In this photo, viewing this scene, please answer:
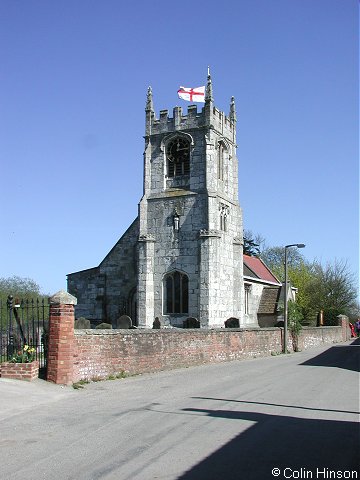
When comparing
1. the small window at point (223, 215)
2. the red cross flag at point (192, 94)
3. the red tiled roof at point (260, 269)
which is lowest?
the red tiled roof at point (260, 269)

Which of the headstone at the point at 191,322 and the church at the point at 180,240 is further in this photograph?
the church at the point at 180,240

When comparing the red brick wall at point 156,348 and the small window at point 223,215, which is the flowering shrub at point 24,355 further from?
Answer: the small window at point 223,215

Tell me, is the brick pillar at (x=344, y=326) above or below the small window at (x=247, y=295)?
below

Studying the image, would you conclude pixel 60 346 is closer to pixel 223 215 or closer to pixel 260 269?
pixel 223 215

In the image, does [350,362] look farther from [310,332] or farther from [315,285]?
[315,285]

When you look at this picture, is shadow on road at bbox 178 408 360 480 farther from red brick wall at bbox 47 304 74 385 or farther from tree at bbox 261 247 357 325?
tree at bbox 261 247 357 325

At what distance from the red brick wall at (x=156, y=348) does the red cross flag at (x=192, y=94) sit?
47.4 ft

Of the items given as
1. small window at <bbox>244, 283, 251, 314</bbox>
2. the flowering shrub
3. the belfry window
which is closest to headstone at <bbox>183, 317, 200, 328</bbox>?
the belfry window

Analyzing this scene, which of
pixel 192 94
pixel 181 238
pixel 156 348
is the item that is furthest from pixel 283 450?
pixel 192 94

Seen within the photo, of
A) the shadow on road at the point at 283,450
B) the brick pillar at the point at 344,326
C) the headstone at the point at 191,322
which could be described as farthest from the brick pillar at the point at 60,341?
the brick pillar at the point at 344,326

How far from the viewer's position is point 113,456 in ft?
25.1

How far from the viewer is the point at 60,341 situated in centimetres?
1449

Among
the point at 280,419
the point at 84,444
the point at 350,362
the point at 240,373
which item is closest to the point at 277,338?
the point at 350,362

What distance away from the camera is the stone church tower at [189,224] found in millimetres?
33688
